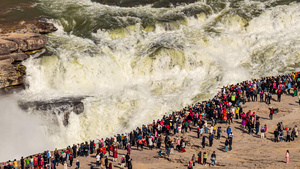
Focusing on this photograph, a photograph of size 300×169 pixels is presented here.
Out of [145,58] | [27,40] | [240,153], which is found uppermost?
[27,40]

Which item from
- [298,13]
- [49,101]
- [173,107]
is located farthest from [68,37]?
[298,13]

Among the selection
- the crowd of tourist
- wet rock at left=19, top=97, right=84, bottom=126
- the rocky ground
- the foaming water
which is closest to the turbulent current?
the foaming water

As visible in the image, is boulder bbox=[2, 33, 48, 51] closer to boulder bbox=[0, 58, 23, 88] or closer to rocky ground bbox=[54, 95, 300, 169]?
boulder bbox=[0, 58, 23, 88]

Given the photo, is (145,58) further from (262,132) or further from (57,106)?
(262,132)

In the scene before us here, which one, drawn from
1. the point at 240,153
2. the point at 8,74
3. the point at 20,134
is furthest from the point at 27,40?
the point at 240,153

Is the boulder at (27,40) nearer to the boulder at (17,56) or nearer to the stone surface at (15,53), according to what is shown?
the stone surface at (15,53)

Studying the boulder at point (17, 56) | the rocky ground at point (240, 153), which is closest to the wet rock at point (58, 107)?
the boulder at point (17, 56)
